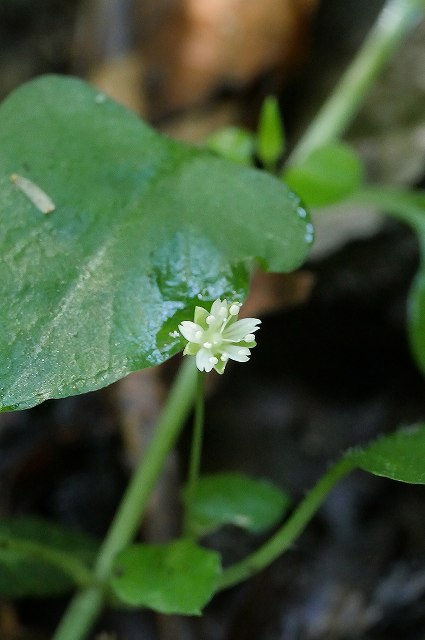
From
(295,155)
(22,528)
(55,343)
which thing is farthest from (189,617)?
(295,155)

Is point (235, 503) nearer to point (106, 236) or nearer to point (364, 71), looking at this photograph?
point (106, 236)

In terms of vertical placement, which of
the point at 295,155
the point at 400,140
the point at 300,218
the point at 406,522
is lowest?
the point at 406,522

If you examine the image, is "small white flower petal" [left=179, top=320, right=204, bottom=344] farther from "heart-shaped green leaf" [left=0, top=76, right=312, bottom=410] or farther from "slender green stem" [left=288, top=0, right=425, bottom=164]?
"slender green stem" [left=288, top=0, right=425, bottom=164]

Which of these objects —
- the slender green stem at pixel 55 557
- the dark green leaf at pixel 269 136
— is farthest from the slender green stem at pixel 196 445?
the dark green leaf at pixel 269 136

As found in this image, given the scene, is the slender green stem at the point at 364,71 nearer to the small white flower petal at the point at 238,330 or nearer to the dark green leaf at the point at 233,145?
the dark green leaf at the point at 233,145

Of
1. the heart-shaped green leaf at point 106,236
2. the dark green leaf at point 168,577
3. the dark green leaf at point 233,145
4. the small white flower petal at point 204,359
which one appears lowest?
the dark green leaf at point 168,577

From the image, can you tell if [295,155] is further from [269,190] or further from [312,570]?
[312,570]
